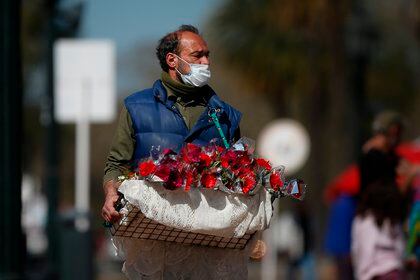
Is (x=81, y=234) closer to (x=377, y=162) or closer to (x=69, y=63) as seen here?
(x=69, y=63)

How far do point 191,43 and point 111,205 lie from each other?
0.92m

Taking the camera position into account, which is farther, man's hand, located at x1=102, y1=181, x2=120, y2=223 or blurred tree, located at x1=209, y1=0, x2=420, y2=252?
blurred tree, located at x1=209, y1=0, x2=420, y2=252

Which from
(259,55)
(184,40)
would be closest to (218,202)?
(184,40)

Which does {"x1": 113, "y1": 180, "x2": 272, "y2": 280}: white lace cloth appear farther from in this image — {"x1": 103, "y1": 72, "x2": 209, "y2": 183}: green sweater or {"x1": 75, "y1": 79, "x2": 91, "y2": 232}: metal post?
{"x1": 75, "y1": 79, "x2": 91, "y2": 232}: metal post

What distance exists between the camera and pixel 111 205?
18.8ft

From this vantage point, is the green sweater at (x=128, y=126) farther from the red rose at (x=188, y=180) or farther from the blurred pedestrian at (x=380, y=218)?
the blurred pedestrian at (x=380, y=218)

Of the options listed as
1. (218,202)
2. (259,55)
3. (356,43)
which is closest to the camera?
(218,202)

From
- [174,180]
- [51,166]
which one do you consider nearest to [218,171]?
[174,180]

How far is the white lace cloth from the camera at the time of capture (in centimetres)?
569

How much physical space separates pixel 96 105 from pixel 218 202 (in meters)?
11.4

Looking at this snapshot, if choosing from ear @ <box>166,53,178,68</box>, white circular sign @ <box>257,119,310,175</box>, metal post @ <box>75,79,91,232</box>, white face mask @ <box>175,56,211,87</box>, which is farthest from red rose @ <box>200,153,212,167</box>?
white circular sign @ <box>257,119,310,175</box>

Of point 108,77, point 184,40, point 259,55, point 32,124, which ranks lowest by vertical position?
point 32,124

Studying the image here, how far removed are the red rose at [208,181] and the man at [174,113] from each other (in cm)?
31

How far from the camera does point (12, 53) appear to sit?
9.56 meters
